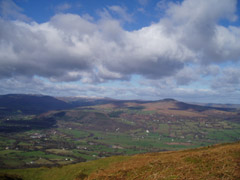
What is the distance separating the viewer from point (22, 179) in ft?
87.9

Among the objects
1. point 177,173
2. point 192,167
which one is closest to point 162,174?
point 177,173

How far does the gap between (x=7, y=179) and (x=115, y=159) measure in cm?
1682

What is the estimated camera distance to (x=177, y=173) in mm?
13242

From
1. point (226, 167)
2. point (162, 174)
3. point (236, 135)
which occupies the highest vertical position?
point (226, 167)

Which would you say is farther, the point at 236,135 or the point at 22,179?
the point at 236,135

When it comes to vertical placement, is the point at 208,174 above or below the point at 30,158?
above

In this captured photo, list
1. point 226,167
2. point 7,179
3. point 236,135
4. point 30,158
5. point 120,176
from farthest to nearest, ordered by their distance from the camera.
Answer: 1. point 236,135
2. point 30,158
3. point 7,179
4. point 120,176
5. point 226,167

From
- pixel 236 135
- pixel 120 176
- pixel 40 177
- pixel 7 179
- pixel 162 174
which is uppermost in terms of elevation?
pixel 162 174

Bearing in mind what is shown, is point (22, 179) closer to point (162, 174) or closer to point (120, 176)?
point (120, 176)

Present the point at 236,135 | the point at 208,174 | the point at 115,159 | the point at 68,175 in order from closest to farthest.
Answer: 1. the point at 208,174
2. the point at 68,175
3. the point at 115,159
4. the point at 236,135

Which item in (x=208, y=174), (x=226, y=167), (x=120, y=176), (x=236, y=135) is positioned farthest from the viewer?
(x=236, y=135)

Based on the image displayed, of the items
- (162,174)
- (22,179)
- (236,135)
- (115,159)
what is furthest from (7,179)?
(236,135)

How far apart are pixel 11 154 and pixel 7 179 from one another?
10491cm

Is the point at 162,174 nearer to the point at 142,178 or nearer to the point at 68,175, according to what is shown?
the point at 142,178
